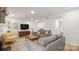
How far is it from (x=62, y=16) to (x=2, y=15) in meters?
1.27

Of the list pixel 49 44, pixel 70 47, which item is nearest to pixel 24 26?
pixel 49 44

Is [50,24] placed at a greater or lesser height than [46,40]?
greater

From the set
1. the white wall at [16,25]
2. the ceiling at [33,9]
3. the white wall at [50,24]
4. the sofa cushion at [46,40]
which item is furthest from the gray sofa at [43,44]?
the ceiling at [33,9]

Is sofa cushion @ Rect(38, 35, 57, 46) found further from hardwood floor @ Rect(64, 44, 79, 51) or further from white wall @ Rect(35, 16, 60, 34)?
hardwood floor @ Rect(64, 44, 79, 51)

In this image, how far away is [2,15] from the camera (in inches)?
77.9

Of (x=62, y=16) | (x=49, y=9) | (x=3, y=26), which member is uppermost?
(x=49, y=9)

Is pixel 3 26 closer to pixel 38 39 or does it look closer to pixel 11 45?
pixel 11 45

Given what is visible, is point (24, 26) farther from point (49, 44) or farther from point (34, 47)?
point (49, 44)

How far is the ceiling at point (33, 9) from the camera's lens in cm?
201

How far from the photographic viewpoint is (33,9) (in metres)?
2.04

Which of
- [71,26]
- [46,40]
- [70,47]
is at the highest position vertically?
[71,26]
